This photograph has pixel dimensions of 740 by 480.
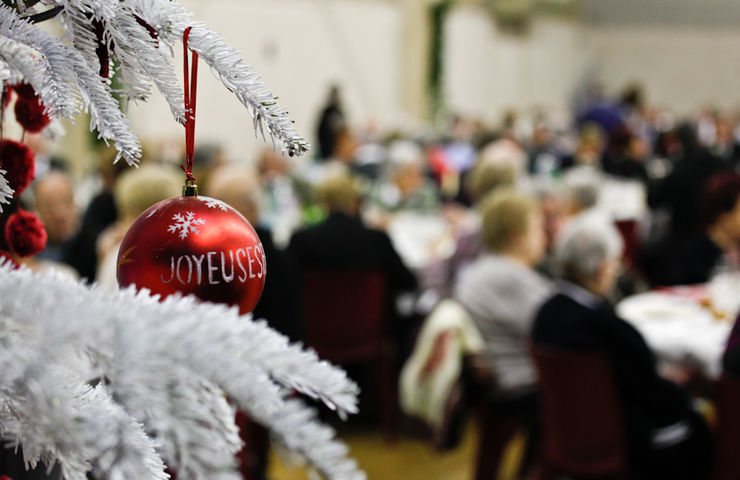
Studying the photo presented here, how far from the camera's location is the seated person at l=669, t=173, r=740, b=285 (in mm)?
4094

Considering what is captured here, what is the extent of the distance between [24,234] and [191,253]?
21 cm

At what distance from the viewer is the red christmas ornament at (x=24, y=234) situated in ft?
2.76

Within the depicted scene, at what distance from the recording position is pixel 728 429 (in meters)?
2.79

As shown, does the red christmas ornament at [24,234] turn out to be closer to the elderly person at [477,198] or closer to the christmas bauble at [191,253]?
the christmas bauble at [191,253]

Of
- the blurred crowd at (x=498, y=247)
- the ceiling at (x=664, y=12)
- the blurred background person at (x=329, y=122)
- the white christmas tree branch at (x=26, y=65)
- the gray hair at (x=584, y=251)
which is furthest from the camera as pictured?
the ceiling at (x=664, y=12)

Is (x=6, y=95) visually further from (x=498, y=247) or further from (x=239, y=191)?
(x=498, y=247)

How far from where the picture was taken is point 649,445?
2891mm

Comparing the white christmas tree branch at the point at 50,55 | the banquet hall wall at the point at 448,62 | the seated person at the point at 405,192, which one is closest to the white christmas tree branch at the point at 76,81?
the white christmas tree branch at the point at 50,55

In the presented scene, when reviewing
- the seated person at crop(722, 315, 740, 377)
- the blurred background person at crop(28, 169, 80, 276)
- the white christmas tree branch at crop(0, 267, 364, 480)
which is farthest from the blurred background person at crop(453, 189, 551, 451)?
the white christmas tree branch at crop(0, 267, 364, 480)

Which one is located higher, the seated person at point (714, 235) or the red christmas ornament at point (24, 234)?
the red christmas ornament at point (24, 234)

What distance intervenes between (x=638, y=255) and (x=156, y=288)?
584 centimetres

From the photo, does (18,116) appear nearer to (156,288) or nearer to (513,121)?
(156,288)

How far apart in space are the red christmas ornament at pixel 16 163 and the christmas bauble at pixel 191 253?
13 centimetres

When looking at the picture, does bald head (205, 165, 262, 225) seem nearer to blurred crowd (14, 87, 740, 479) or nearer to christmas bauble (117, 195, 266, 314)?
blurred crowd (14, 87, 740, 479)
